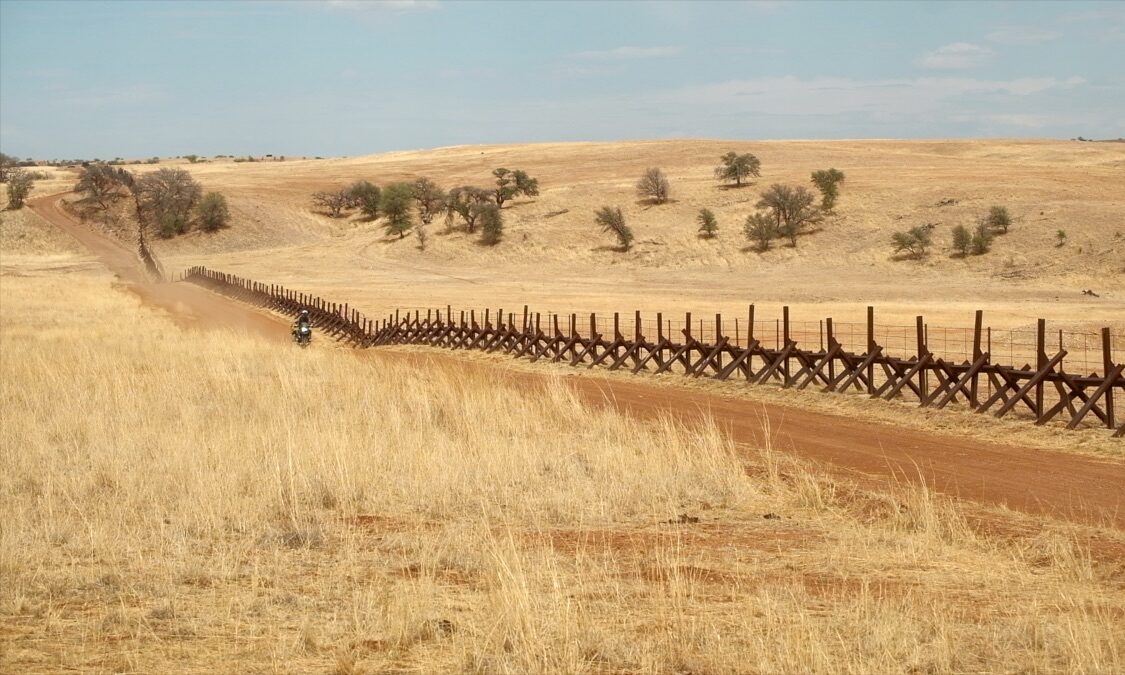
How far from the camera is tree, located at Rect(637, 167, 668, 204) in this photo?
95875mm

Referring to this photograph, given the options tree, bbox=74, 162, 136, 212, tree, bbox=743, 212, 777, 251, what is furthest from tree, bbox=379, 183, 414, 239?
tree, bbox=743, 212, 777, 251

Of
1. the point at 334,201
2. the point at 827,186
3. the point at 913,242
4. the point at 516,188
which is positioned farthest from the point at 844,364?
the point at 334,201

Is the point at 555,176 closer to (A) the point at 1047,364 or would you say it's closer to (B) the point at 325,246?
(B) the point at 325,246

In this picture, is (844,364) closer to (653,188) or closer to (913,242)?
(913,242)

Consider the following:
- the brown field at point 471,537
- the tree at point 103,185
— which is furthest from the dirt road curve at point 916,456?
the tree at point 103,185

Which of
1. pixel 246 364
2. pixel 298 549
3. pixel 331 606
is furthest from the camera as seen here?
pixel 246 364

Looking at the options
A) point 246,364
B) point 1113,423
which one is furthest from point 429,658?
point 246,364

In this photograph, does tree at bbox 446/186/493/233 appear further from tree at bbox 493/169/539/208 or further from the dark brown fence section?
the dark brown fence section

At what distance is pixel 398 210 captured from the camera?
10019 cm

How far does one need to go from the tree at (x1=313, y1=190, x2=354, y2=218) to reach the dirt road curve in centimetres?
10206

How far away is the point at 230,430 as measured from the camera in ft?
49.4

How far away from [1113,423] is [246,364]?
16627 millimetres

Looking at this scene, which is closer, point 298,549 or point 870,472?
point 298,549

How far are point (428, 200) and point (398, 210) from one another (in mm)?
4718
